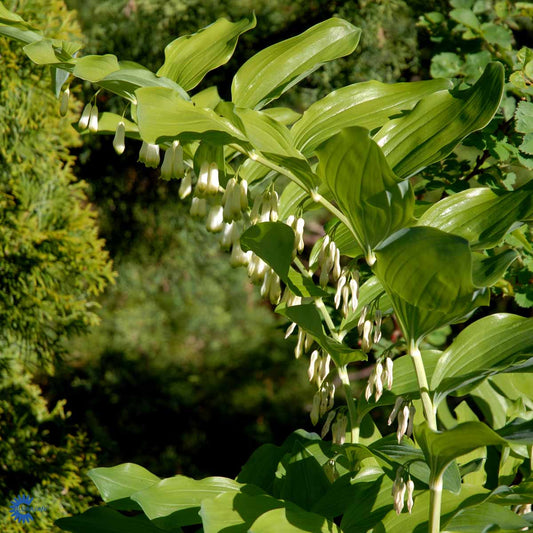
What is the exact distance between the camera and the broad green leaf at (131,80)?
2.26ft

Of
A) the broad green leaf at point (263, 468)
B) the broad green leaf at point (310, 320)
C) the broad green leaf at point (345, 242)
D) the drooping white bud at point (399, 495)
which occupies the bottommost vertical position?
the broad green leaf at point (263, 468)

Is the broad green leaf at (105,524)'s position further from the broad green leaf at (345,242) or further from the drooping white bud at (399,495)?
the broad green leaf at (345,242)

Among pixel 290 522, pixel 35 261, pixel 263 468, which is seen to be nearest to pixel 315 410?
pixel 290 522

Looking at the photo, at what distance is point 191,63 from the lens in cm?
82

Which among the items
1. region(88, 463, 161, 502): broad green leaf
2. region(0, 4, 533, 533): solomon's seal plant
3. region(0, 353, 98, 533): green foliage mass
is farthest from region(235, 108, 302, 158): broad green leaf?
region(0, 353, 98, 533): green foliage mass

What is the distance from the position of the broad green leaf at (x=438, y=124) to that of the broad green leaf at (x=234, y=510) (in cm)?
44

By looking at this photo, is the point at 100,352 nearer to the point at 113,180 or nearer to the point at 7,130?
the point at 113,180

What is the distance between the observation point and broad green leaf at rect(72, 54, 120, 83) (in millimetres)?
697

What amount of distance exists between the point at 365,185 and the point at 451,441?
0.28 m

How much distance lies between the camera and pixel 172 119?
2.23ft

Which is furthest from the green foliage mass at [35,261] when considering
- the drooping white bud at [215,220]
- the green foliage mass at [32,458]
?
the drooping white bud at [215,220]

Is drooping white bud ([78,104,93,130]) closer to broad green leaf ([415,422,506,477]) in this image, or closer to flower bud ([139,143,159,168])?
flower bud ([139,143,159,168])

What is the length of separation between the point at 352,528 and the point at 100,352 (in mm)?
2132

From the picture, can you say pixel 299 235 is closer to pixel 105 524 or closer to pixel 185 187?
pixel 185 187
